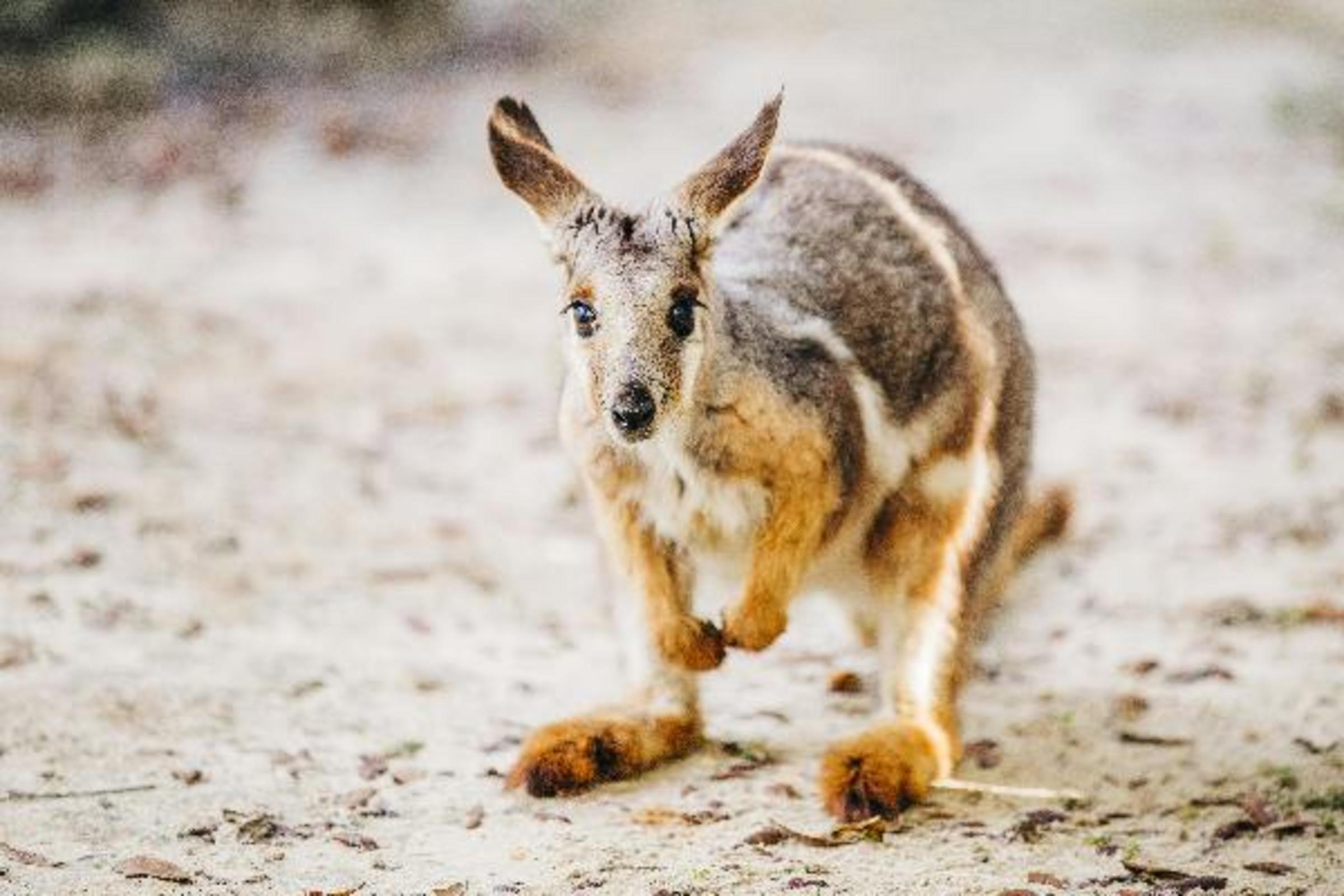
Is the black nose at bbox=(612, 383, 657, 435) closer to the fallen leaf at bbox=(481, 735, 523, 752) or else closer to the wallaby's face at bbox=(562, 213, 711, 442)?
the wallaby's face at bbox=(562, 213, 711, 442)

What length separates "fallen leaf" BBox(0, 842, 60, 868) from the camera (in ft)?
10.5

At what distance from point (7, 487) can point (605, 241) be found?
9.71 ft

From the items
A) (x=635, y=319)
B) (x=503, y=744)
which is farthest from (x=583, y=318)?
(x=503, y=744)

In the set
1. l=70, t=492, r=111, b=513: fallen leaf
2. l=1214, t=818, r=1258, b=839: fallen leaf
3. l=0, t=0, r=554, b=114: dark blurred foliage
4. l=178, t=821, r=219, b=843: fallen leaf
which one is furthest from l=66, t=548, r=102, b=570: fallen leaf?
l=0, t=0, r=554, b=114: dark blurred foliage

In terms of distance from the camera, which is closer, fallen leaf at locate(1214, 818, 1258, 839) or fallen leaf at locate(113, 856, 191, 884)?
fallen leaf at locate(113, 856, 191, 884)

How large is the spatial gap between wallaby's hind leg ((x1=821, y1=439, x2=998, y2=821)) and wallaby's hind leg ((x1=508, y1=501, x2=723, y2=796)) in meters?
0.53

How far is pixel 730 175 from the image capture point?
11.8 feet

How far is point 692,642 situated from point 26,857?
1498 mm

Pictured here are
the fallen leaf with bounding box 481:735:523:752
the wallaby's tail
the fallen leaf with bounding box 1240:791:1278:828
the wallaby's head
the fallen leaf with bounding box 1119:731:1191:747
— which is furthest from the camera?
the wallaby's tail

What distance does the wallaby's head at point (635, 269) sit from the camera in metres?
3.40

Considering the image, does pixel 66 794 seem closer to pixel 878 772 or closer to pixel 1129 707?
pixel 878 772

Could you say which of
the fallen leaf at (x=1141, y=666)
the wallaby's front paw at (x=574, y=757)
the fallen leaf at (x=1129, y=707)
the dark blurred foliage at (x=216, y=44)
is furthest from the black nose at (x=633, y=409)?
the dark blurred foliage at (x=216, y=44)

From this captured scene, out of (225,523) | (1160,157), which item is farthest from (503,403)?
(1160,157)

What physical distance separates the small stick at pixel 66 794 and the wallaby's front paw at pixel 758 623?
1403mm
